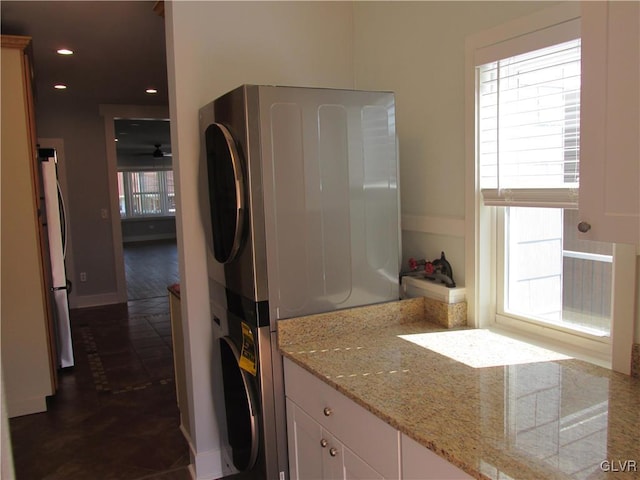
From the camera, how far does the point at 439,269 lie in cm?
231

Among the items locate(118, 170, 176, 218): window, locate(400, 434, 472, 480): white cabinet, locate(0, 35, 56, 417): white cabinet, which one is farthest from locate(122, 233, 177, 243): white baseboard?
locate(400, 434, 472, 480): white cabinet

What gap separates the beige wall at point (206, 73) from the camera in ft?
7.89

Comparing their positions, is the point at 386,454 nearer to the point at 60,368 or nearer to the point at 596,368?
the point at 596,368

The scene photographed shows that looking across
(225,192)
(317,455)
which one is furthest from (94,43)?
(317,455)

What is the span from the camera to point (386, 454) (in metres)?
1.43

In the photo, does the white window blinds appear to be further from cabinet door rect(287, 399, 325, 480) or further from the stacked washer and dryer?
cabinet door rect(287, 399, 325, 480)

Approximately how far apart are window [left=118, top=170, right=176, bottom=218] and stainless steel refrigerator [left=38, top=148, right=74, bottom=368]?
11.5 meters

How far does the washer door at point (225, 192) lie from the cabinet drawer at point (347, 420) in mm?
524

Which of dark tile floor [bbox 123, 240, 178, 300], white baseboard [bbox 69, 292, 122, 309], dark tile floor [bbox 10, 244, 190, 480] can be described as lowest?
dark tile floor [bbox 10, 244, 190, 480]

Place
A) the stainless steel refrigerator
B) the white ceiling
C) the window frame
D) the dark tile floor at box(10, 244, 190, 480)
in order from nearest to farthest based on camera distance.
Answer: the dark tile floor at box(10, 244, 190, 480)
the white ceiling
the stainless steel refrigerator
the window frame

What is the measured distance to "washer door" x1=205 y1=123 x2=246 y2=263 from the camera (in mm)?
1961

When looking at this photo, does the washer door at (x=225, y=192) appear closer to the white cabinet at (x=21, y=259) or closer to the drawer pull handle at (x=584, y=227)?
the drawer pull handle at (x=584, y=227)

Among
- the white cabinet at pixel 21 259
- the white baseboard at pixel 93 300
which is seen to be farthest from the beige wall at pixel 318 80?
the white baseboard at pixel 93 300

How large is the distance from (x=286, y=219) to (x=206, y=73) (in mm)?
932
